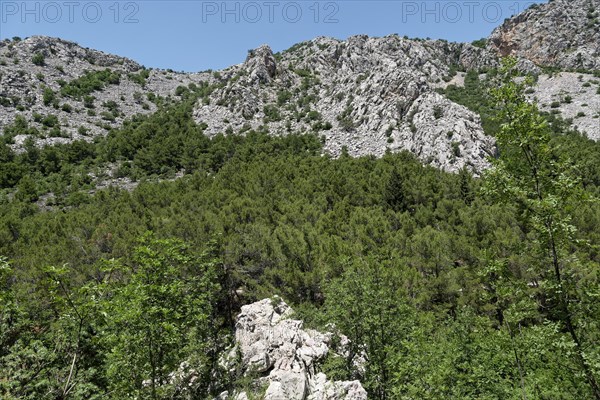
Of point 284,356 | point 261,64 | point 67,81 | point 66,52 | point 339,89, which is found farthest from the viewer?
point 66,52

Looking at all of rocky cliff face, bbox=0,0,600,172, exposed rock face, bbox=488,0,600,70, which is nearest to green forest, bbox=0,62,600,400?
rocky cliff face, bbox=0,0,600,172

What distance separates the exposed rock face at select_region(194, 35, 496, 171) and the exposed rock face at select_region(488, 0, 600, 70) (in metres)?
10.1

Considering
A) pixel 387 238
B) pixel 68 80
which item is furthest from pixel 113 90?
pixel 387 238

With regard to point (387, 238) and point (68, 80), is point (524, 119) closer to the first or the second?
point (387, 238)

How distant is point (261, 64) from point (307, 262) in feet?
199

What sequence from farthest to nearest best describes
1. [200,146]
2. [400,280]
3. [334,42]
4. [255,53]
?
[334,42]
[255,53]
[200,146]
[400,280]

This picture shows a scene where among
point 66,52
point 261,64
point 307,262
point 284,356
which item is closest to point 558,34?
point 261,64

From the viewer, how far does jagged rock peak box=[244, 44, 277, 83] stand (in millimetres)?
71812

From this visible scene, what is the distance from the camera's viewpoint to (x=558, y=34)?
92.2m

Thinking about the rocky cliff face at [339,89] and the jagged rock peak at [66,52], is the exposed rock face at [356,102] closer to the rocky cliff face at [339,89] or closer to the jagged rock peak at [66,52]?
the rocky cliff face at [339,89]

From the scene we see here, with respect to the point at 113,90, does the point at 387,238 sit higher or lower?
lower

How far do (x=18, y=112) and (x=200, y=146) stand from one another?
29397mm

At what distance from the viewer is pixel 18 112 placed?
54.9m

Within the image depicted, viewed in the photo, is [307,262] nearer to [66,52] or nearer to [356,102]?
[356,102]
